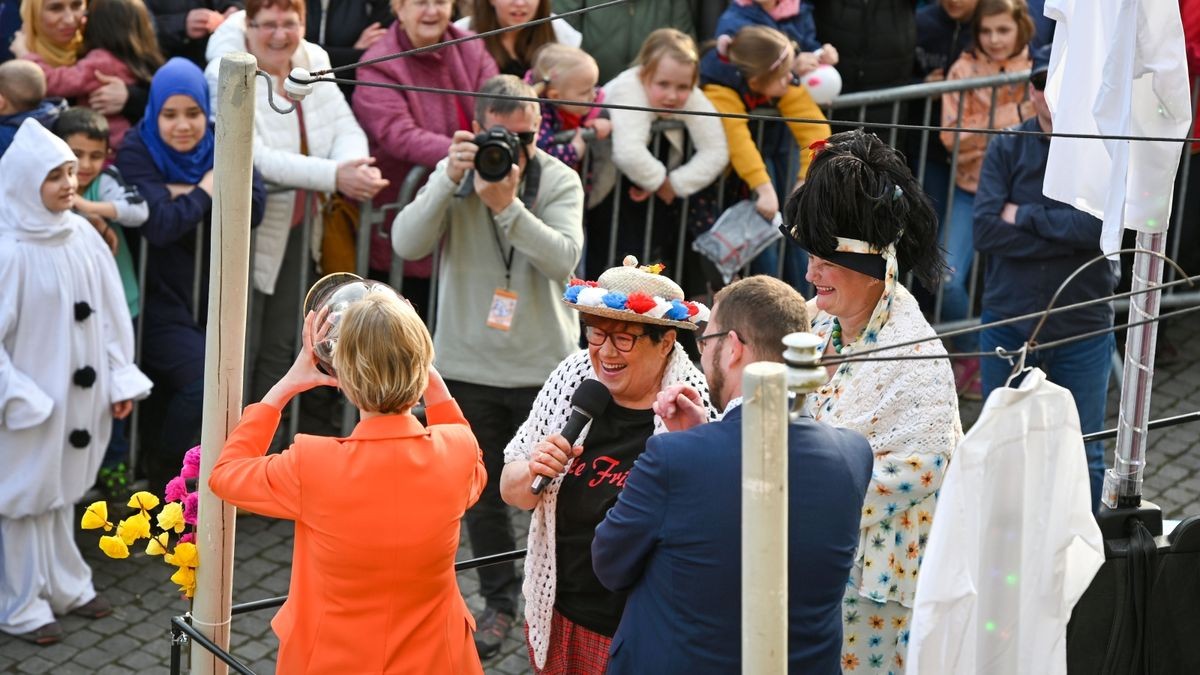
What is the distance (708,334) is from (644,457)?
41 cm

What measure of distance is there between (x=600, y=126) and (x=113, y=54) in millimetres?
2077

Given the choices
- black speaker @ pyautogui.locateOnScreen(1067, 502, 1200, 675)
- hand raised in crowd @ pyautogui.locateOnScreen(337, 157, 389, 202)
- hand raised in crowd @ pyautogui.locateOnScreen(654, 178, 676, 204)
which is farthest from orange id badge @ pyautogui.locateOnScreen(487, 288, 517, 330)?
black speaker @ pyautogui.locateOnScreen(1067, 502, 1200, 675)

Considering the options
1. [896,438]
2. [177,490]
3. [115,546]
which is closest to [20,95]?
[177,490]

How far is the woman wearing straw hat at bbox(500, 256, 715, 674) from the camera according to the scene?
4367 millimetres

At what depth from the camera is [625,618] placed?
388 centimetres

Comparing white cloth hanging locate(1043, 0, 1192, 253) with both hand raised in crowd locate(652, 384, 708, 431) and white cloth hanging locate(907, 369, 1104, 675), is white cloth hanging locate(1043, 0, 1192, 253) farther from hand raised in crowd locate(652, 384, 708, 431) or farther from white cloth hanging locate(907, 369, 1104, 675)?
hand raised in crowd locate(652, 384, 708, 431)

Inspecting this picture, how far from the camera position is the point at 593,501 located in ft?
14.4

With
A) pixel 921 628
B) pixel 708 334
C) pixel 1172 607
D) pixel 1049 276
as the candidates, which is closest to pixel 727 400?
pixel 708 334

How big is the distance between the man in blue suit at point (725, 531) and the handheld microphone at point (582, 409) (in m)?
0.55

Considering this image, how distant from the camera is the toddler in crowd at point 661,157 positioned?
23.6ft

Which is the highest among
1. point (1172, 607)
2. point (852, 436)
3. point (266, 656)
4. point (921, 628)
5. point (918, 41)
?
point (918, 41)

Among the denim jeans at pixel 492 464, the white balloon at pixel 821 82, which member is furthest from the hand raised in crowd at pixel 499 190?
the white balloon at pixel 821 82

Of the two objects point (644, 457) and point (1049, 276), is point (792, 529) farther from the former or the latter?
point (1049, 276)

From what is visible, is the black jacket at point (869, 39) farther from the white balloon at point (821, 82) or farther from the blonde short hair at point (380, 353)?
the blonde short hair at point (380, 353)
